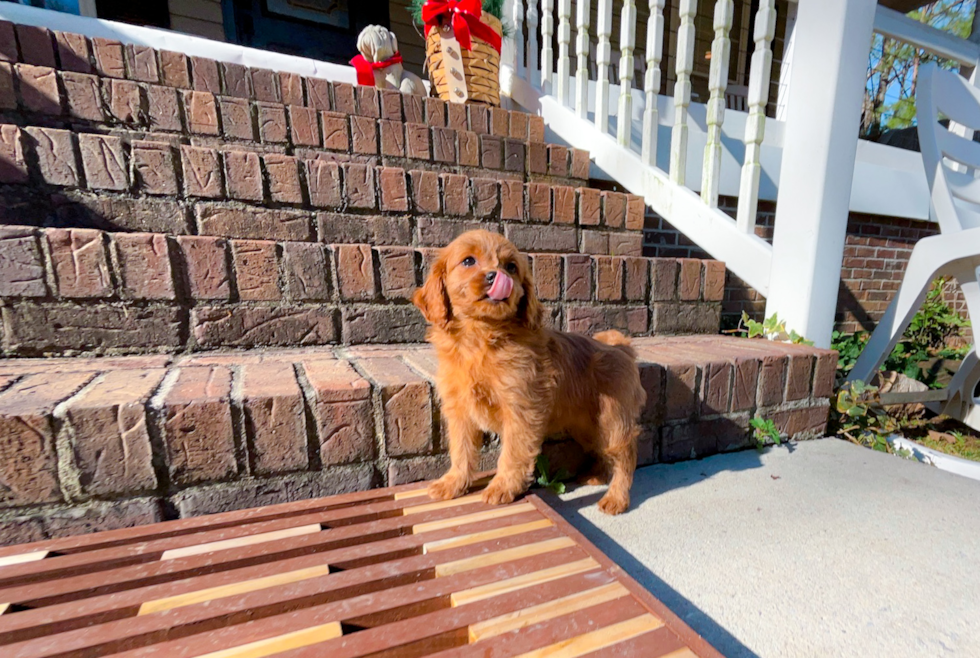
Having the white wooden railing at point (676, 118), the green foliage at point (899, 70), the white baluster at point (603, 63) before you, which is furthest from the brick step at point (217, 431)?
the green foliage at point (899, 70)

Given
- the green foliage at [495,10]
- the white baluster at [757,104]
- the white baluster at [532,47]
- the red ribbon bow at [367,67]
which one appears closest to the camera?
the white baluster at [757,104]

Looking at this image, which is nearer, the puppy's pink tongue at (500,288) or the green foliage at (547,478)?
the puppy's pink tongue at (500,288)

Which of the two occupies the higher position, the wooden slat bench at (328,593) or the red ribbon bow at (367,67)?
the red ribbon bow at (367,67)

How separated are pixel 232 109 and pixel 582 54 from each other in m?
2.63

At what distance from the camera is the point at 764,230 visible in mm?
3783

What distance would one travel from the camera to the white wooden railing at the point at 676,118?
2580 millimetres

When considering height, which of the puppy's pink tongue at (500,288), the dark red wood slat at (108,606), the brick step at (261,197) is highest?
the brick step at (261,197)

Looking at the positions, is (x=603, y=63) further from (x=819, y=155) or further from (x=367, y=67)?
(x=367, y=67)

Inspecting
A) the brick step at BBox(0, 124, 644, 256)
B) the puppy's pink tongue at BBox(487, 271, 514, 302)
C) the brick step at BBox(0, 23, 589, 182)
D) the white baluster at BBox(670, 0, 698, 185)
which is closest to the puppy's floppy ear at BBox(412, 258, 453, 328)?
the puppy's pink tongue at BBox(487, 271, 514, 302)

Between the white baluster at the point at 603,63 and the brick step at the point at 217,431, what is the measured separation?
7.56 ft

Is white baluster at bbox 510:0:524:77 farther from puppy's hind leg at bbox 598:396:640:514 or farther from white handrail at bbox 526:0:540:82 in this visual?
puppy's hind leg at bbox 598:396:640:514

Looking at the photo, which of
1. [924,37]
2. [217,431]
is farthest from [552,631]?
[924,37]

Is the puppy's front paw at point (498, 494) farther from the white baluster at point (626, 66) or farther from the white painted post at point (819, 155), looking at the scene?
the white baluster at point (626, 66)

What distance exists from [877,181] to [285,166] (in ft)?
18.1
